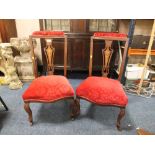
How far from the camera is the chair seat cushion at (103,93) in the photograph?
1.31m

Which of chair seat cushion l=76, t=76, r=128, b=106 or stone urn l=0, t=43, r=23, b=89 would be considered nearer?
chair seat cushion l=76, t=76, r=128, b=106

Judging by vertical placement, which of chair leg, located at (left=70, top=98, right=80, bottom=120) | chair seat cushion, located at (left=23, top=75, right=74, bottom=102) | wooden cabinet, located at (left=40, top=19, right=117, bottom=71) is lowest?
chair leg, located at (left=70, top=98, right=80, bottom=120)

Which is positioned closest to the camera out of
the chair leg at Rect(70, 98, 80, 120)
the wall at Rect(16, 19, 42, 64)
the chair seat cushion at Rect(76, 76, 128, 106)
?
the chair seat cushion at Rect(76, 76, 128, 106)

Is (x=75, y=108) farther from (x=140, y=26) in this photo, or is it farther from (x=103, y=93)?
(x=140, y=26)

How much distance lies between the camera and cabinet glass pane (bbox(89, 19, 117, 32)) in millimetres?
2234

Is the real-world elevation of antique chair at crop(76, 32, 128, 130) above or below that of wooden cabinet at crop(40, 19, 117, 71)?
below

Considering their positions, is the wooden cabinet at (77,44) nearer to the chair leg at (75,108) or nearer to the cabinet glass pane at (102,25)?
the cabinet glass pane at (102,25)

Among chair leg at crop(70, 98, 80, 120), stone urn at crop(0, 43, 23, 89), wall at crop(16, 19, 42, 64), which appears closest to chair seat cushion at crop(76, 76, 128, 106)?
Result: chair leg at crop(70, 98, 80, 120)

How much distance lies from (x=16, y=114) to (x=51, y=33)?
3.40 ft

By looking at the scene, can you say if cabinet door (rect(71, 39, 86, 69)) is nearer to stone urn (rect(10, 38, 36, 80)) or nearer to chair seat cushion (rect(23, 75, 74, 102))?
stone urn (rect(10, 38, 36, 80))

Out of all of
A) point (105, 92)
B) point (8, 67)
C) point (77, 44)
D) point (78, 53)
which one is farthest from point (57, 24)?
point (105, 92)
